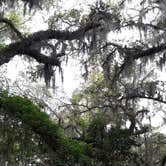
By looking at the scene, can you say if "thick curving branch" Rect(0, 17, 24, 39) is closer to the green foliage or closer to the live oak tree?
the live oak tree

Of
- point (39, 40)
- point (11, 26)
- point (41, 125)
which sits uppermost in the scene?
point (11, 26)

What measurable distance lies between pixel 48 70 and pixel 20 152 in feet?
18.4

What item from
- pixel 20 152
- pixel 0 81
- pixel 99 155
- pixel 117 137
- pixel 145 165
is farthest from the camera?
pixel 145 165

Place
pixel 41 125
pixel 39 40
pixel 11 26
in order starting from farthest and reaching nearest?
1. pixel 11 26
2. pixel 39 40
3. pixel 41 125

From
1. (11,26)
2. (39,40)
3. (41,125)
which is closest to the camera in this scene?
(41,125)

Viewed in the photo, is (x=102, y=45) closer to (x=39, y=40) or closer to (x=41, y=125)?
(x=39, y=40)

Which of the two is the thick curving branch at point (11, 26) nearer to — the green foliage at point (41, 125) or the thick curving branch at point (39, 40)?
the thick curving branch at point (39, 40)

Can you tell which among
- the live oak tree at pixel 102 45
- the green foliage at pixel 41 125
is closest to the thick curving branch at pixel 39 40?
the live oak tree at pixel 102 45

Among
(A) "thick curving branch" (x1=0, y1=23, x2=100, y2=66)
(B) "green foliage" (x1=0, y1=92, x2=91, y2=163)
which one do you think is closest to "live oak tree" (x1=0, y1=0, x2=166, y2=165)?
(A) "thick curving branch" (x1=0, y1=23, x2=100, y2=66)

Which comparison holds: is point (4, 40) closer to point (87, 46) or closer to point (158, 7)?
point (87, 46)

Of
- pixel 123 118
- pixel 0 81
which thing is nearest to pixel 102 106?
pixel 123 118

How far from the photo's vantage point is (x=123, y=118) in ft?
46.7

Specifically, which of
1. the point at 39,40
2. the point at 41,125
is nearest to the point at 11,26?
the point at 39,40

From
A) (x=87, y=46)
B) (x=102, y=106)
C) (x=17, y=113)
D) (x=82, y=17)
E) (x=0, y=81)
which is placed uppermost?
(x=82, y=17)
